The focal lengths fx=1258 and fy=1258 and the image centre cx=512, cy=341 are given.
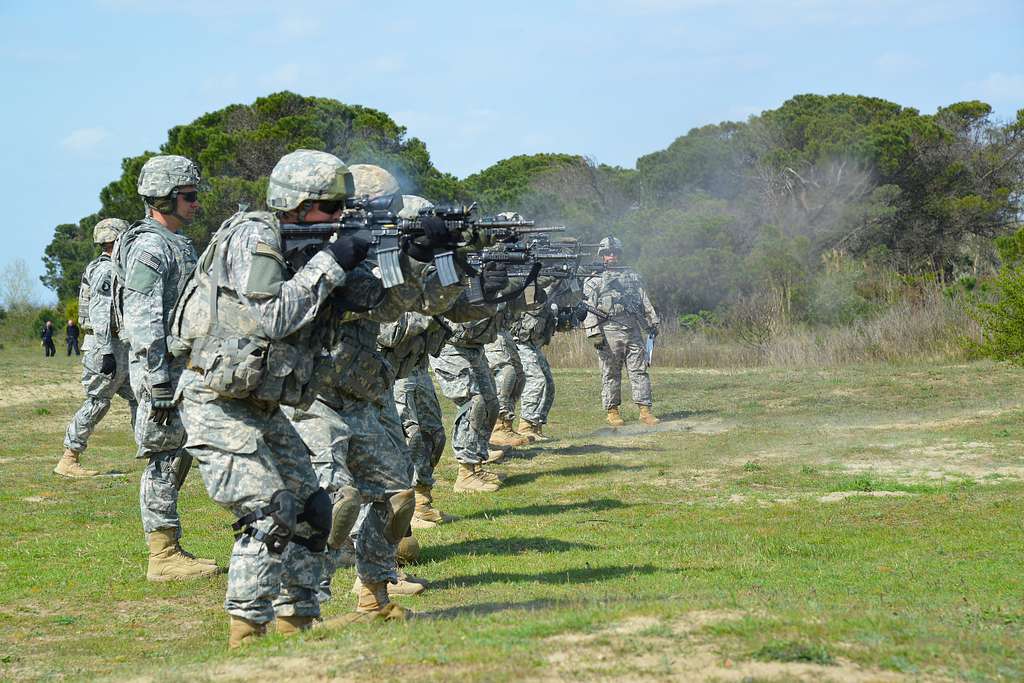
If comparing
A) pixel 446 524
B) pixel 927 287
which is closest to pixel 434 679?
pixel 446 524

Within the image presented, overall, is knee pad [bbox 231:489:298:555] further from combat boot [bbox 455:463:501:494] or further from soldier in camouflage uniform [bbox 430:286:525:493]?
combat boot [bbox 455:463:501:494]

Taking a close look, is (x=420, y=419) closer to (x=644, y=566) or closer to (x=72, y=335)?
(x=644, y=566)

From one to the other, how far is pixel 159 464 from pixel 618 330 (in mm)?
10728

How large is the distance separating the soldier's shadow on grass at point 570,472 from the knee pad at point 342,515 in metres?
6.53

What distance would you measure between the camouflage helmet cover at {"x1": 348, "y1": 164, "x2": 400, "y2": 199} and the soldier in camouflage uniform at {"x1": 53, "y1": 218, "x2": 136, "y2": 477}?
15.0 ft

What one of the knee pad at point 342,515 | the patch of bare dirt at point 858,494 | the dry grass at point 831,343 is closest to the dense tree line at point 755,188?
the dry grass at point 831,343

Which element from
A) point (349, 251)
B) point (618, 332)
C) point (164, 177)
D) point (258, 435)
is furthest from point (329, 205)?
point (618, 332)

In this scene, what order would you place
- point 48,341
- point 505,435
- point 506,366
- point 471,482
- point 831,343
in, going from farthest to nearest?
1. point 48,341
2. point 831,343
3. point 505,435
4. point 506,366
5. point 471,482

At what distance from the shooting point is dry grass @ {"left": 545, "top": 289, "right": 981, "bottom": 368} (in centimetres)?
2598

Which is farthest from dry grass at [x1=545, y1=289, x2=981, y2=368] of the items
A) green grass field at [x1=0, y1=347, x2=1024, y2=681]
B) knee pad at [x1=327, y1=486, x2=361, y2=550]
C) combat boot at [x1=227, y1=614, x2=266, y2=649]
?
combat boot at [x1=227, y1=614, x2=266, y2=649]

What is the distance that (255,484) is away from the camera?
5.88 m

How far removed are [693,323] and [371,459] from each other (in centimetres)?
2750

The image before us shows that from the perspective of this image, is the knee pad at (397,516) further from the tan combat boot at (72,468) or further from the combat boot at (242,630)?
the tan combat boot at (72,468)

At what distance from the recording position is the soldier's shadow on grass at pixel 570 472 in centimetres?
1317
